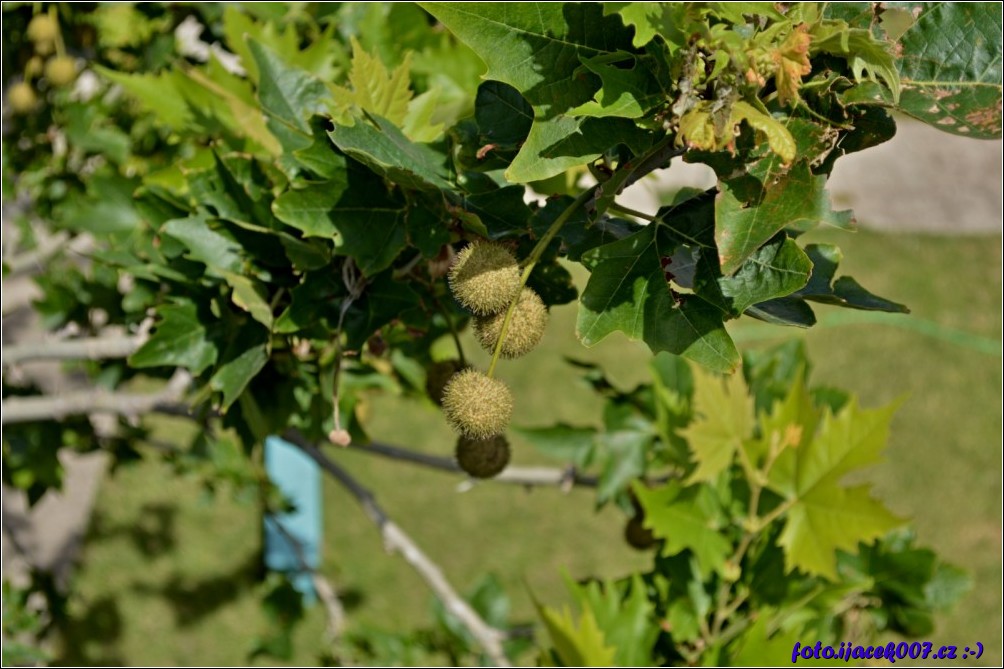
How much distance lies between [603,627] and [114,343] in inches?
50.3

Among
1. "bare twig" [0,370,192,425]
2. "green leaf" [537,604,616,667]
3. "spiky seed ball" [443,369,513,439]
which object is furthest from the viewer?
"bare twig" [0,370,192,425]

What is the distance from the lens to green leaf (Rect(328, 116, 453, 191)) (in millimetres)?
1544

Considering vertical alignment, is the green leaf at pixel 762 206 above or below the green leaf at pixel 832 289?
above

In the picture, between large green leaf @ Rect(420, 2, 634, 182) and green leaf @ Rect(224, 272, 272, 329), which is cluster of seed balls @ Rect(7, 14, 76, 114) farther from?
large green leaf @ Rect(420, 2, 634, 182)

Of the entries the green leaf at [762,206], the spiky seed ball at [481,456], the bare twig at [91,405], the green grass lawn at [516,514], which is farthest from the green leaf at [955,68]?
the green grass lawn at [516,514]

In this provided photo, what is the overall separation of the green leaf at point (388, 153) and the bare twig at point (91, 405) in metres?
1.11

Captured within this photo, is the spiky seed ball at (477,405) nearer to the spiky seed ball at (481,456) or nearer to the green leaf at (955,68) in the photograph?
the spiky seed ball at (481,456)

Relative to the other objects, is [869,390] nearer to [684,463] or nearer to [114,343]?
[684,463]

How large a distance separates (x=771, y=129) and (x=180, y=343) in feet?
4.01

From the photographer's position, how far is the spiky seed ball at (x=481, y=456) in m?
1.96

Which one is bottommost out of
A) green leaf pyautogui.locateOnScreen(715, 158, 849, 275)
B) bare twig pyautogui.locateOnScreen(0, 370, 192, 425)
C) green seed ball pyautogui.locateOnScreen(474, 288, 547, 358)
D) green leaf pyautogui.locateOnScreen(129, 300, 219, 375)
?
bare twig pyautogui.locateOnScreen(0, 370, 192, 425)

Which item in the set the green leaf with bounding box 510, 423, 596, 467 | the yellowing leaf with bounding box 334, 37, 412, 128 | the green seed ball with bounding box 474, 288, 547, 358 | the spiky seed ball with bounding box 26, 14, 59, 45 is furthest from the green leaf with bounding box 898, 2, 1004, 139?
the spiky seed ball with bounding box 26, 14, 59, 45

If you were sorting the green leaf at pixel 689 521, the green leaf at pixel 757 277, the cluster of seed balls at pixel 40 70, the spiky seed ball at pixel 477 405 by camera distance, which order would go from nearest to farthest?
the green leaf at pixel 757 277 → the spiky seed ball at pixel 477 405 → the green leaf at pixel 689 521 → the cluster of seed balls at pixel 40 70

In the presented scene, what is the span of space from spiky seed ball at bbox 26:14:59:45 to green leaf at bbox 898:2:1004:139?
2.22 metres
